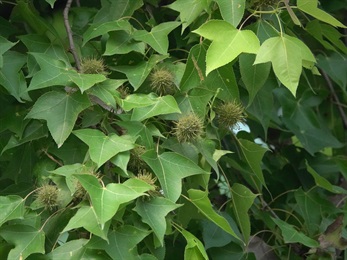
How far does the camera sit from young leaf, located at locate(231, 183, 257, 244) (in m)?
2.06

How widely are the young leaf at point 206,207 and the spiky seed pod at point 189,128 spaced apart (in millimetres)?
112

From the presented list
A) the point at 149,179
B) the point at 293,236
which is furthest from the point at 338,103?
the point at 149,179

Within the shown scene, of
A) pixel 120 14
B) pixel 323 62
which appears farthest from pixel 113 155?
pixel 323 62

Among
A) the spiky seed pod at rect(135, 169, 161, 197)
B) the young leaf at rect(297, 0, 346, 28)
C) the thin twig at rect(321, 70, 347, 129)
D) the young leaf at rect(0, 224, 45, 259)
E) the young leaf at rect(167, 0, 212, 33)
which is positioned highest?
the young leaf at rect(297, 0, 346, 28)

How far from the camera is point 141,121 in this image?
1842 millimetres

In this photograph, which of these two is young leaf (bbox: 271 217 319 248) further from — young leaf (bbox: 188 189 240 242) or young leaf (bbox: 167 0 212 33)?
young leaf (bbox: 167 0 212 33)

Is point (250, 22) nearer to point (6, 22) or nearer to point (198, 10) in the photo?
point (198, 10)

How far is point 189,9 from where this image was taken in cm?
199

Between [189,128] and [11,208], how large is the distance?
1.30 feet

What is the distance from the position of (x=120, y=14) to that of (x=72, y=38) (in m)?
0.15

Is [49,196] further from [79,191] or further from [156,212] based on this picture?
[156,212]

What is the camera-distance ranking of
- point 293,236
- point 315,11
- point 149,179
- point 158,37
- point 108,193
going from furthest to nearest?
point 293,236 < point 158,37 < point 315,11 < point 149,179 < point 108,193

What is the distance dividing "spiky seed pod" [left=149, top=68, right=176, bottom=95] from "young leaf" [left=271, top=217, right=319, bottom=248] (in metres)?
0.53

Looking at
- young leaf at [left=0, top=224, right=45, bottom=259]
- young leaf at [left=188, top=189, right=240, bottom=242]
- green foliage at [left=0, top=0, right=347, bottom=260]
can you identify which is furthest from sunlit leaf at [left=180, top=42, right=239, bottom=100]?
young leaf at [left=0, top=224, right=45, bottom=259]
